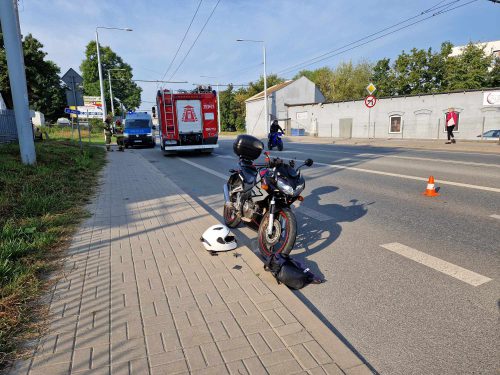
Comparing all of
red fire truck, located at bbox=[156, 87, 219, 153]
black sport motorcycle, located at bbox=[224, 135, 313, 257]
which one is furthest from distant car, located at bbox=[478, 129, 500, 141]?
black sport motorcycle, located at bbox=[224, 135, 313, 257]

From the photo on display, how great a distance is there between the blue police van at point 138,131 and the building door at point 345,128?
1951cm

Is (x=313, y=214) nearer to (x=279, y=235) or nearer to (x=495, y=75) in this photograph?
(x=279, y=235)

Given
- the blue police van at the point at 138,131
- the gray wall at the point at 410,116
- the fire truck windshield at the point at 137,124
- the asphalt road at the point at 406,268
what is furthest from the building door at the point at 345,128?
the asphalt road at the point at 406,268

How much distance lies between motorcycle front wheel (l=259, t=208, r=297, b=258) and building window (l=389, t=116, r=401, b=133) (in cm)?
2948

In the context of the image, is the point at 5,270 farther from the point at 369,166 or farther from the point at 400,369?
the point at 369,166

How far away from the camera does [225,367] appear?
7.70ft

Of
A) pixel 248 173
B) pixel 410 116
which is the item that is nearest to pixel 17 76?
pixel 248 173

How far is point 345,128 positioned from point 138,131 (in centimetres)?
2067

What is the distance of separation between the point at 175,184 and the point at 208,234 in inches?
212

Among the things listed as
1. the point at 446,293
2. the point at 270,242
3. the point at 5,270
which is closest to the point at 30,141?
the point at 5,270

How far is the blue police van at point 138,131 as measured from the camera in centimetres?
2445

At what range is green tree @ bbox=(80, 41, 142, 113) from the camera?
186ft

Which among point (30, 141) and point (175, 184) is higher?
point (30, 141)

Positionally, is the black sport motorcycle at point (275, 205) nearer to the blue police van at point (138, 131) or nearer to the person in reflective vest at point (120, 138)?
the person in reflective vest at point (120, 138)
